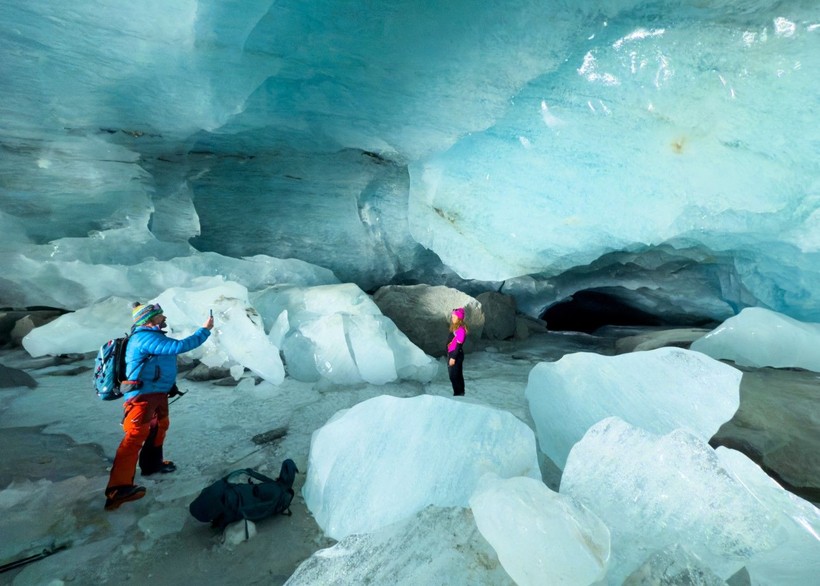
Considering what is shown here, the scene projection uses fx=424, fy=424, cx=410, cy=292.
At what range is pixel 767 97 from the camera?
402 centimetres

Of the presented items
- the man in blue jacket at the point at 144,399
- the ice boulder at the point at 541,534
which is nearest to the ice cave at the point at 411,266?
the ice boulder at the point at 541,534

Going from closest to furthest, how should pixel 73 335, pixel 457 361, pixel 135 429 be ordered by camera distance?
1. pixel 135 429
2. pixel 457 361
3. pixel 73 335

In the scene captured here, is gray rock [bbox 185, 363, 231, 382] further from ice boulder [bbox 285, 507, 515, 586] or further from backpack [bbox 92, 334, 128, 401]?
ice boulder [bbox 285, 507, 515, 586]

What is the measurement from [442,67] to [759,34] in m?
2.84

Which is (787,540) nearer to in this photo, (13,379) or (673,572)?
(673,572)

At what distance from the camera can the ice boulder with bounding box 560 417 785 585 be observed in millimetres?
1672

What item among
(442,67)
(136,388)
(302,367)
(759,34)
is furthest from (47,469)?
(759,34)

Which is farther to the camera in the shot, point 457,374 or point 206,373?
point 206,373

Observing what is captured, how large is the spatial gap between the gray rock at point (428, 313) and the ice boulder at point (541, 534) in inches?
188

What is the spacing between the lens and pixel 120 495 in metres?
2.40

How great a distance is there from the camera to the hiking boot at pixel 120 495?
7.73 feet

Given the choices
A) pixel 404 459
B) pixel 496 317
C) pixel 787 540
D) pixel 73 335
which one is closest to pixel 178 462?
pixel 404 459

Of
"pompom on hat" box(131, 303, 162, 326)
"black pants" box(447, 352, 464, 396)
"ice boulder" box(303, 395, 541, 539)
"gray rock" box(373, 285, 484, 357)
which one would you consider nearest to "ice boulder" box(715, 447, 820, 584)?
"ice boulder" box(303, 395, 541, 539)

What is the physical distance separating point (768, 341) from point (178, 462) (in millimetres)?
5922
